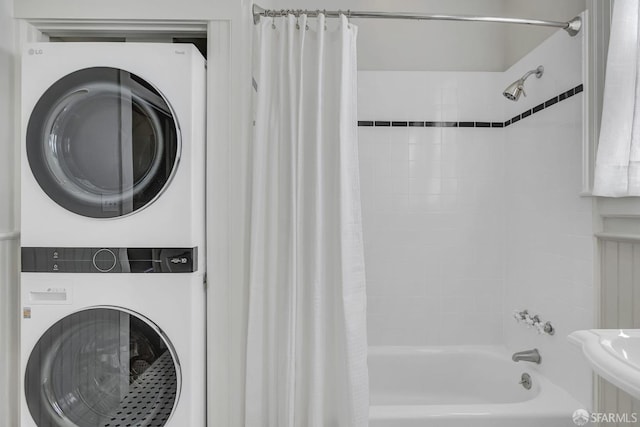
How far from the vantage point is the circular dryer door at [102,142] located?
5.02 feet

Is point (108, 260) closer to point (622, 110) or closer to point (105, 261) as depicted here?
point (105, 261)

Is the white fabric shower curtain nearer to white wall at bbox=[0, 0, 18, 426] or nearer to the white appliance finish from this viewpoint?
the white appliance finish

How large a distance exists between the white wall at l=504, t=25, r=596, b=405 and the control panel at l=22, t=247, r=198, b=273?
155 cm

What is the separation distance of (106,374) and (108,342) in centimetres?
12

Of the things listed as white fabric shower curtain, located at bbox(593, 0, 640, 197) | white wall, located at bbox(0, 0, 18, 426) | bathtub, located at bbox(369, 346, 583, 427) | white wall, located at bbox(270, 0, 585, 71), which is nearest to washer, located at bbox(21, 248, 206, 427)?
white wall, located at bbox(0, 0, 18, 426)

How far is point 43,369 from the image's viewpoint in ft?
5.09

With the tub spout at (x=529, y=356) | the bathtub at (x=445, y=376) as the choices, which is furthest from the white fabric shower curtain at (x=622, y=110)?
the bathtub at (x=445, y=376)

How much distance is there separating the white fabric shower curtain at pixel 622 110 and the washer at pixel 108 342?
1.48 metres

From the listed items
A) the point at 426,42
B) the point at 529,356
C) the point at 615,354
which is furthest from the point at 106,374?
the point at 426,42

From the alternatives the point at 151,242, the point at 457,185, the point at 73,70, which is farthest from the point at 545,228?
the point at 73,70

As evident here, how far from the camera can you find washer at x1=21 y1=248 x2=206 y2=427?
154cm

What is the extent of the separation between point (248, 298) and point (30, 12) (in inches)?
54.2

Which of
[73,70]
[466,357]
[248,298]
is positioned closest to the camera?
[73,70]

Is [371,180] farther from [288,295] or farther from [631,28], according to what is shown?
[631,28]
